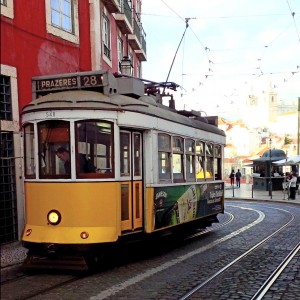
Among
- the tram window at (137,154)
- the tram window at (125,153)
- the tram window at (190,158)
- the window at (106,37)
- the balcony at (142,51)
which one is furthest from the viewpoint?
the balcony at (142,51)

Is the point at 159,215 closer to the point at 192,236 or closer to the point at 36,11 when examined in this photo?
the point at 192,236

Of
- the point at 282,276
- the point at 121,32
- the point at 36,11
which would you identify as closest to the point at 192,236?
the point at 282,276

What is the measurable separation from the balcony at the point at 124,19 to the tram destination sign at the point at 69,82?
10023 mm

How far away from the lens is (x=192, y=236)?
1170 centimetres

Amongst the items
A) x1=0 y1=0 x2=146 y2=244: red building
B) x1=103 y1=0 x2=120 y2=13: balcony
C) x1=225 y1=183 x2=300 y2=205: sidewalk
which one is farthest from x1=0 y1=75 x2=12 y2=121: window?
x1=225 y1=183 x2=300 y2=205: sidewalk

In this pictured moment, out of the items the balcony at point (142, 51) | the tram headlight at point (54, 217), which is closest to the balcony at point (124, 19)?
the balcony at point (142, 51)

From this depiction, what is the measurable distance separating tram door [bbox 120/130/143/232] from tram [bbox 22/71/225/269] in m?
0.02

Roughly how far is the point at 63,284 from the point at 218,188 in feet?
21.0

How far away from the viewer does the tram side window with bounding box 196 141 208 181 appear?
10383 millimetres

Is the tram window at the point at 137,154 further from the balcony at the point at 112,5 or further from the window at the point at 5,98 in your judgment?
the balcony at the point at 112,5

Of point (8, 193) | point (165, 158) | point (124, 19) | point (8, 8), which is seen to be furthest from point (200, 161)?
point (124, 19)

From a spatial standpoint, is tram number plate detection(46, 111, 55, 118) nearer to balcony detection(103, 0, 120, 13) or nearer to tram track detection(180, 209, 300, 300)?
tram track detection(180, 209, 300, 300)

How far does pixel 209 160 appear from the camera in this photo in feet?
37.0

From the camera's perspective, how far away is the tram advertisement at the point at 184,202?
8.38 metres
